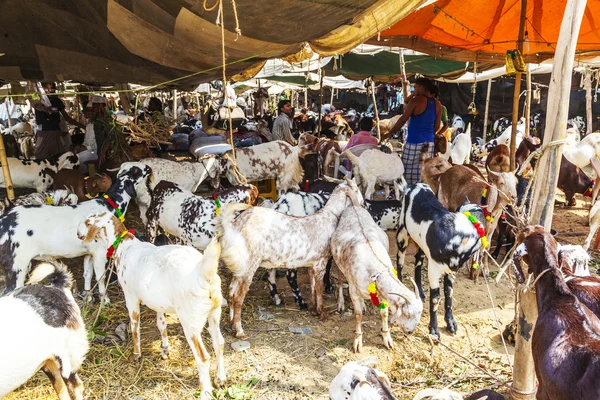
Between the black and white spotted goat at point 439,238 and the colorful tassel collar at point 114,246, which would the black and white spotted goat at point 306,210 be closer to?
the black and white spotted goat at point 439,238

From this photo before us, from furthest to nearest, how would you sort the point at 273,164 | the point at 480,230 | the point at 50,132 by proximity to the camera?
the point at 50,132 < the point at 273,164 < the point at 480,230

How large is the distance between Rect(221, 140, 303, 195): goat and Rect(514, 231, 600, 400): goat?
20.8 ft

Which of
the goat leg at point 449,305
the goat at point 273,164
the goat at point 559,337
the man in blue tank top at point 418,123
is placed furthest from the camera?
the goat at point 273,164

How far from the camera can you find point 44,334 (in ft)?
9.98

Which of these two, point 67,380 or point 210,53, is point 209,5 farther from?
point 67,380

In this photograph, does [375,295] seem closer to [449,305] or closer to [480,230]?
[449,305]

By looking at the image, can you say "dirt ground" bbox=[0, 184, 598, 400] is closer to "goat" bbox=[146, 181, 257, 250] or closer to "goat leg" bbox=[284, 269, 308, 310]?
"goat leg" bbox=[284, 269, 308, 310]

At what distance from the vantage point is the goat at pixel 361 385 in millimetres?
2480

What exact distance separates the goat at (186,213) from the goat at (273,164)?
110 inches

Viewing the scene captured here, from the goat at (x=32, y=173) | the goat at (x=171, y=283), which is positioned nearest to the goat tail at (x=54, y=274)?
the goat at (x=171, y=283)

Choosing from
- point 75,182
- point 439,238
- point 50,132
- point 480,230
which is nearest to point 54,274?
point 439,238

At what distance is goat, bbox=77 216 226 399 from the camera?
11.1 ft

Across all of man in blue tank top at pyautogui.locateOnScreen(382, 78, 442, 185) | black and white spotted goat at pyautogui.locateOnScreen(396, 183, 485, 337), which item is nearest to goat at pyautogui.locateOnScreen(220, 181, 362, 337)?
black and white spotted goat at pyautogui.locateOnScreen(396, 183, 485, 337)

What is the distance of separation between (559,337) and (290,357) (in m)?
2.61
